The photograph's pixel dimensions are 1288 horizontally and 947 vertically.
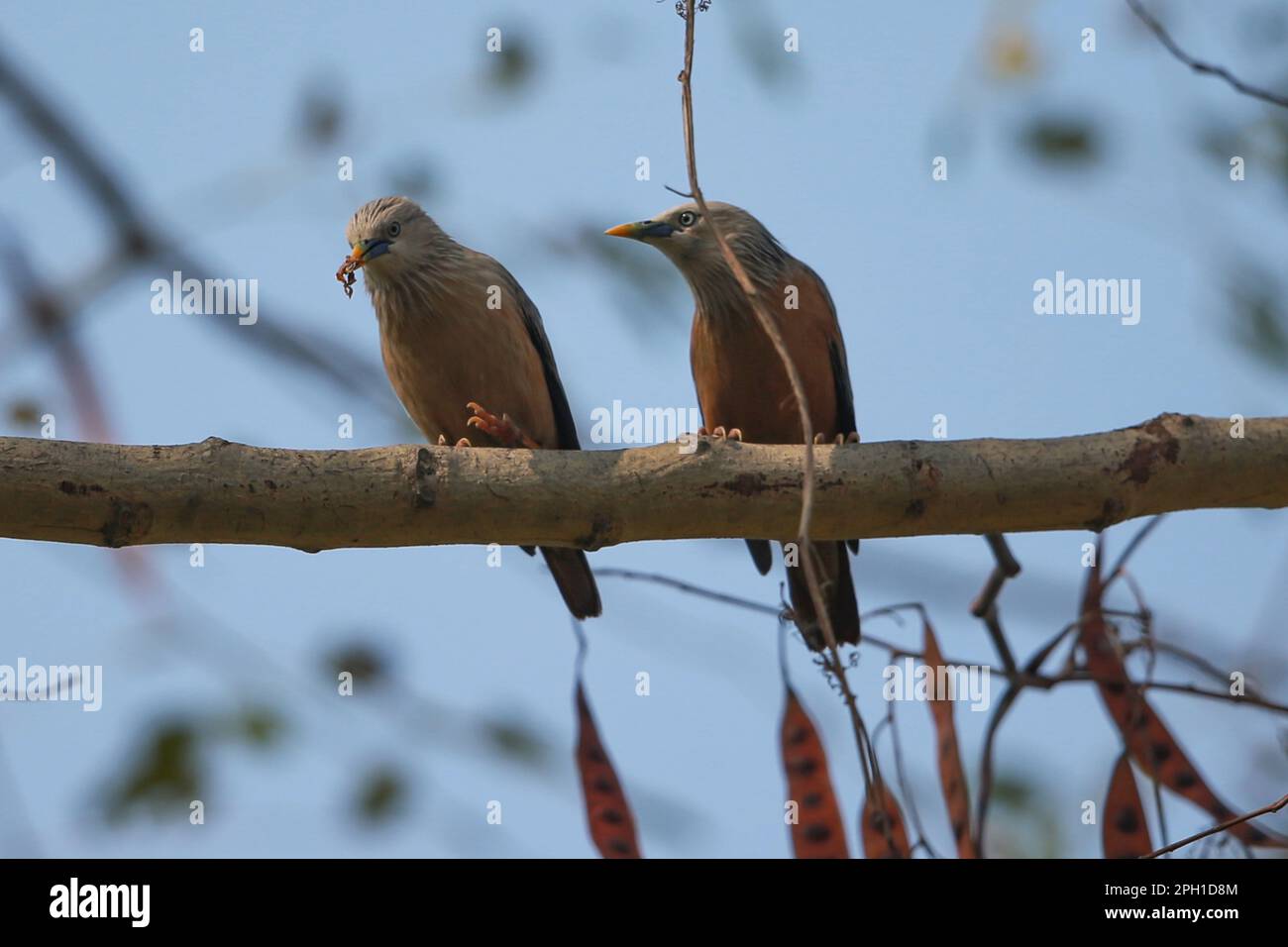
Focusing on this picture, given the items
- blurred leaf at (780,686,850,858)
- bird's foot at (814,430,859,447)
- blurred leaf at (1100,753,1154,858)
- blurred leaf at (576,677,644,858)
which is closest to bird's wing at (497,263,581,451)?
bird's foot at (814,430,859,447)

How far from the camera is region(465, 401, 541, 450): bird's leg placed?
5.25 m

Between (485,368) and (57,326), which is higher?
(485,368)

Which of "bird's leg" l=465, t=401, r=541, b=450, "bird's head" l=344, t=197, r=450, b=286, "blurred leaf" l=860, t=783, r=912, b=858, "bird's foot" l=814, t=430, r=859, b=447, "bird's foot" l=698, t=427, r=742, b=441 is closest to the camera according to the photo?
"blurred leaf" l=860, t=783, r=912, b=858

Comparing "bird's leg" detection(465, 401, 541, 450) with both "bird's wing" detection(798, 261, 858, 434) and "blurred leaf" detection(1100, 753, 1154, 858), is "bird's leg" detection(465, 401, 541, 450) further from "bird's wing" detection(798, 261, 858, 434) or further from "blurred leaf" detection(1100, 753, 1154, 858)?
"blurred leaf" detection(1100, 753, 1154, 858)

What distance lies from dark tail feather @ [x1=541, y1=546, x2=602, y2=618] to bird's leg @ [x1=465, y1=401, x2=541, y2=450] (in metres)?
0.44

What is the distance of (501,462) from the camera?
3.79 meters

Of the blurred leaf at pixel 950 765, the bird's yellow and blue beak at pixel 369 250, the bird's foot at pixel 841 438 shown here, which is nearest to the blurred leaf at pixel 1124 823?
the blurred leaf at pixel 950 765

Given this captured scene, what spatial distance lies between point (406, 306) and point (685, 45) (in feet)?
8.50

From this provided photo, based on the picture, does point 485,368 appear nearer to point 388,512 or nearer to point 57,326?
point 388,512

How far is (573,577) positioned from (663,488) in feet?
5.63

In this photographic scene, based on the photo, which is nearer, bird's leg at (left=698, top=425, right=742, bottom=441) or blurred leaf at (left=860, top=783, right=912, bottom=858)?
blurred leaf at (left=860, top=783, right=912, bottom=858)

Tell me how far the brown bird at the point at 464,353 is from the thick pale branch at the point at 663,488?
5.02 feet

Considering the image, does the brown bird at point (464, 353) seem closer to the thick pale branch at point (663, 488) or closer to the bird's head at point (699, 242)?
the bird's head at point (699, 242)
